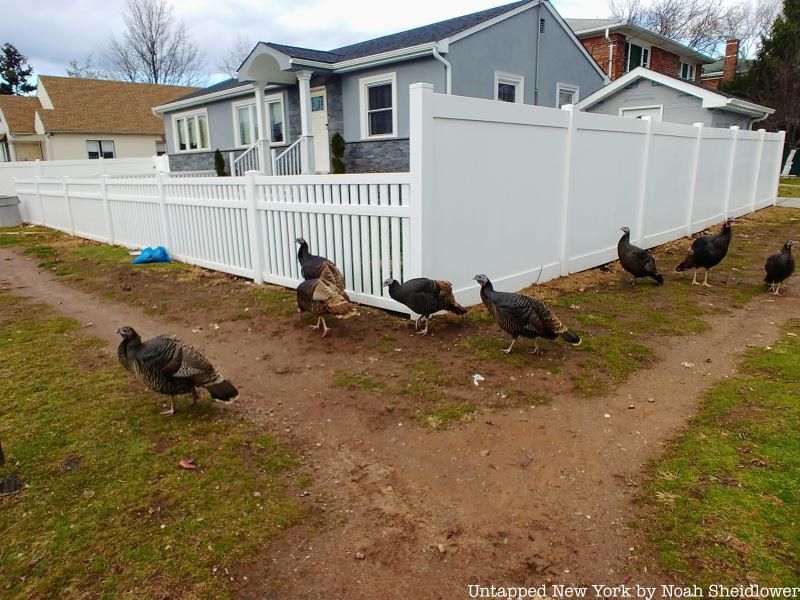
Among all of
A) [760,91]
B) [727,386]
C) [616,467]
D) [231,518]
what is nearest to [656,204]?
[727,386]

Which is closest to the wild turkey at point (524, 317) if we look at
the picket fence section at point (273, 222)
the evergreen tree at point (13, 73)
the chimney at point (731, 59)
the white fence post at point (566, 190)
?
the picket fence section at point (273, 222)

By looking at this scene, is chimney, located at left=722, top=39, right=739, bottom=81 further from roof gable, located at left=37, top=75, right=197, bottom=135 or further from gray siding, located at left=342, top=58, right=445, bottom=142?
roof gable, located at left=37, top=75, right=197, bottom=135

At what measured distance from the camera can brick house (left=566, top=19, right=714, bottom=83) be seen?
2191 centimetres

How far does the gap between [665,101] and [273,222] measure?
14.9 meters

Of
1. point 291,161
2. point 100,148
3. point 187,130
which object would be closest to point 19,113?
point 100,148

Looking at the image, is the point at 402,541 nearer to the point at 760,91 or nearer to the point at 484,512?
the point at 484,512

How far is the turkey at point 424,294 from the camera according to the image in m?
5.03

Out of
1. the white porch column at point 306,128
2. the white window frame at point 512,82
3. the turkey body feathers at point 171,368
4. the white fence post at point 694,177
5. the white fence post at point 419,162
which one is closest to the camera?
the turkey body feathers at point 171,368

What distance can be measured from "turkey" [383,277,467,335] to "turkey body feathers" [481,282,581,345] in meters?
0.59

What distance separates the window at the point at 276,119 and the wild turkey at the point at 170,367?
13875 millimetres

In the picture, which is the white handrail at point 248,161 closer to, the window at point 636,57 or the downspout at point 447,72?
the downspout at point 447,72

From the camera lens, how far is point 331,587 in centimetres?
234

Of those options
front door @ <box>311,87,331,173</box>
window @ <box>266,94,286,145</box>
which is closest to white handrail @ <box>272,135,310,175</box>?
front door @ <box>311,87,331,173</box>

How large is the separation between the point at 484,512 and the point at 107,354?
402 cm
